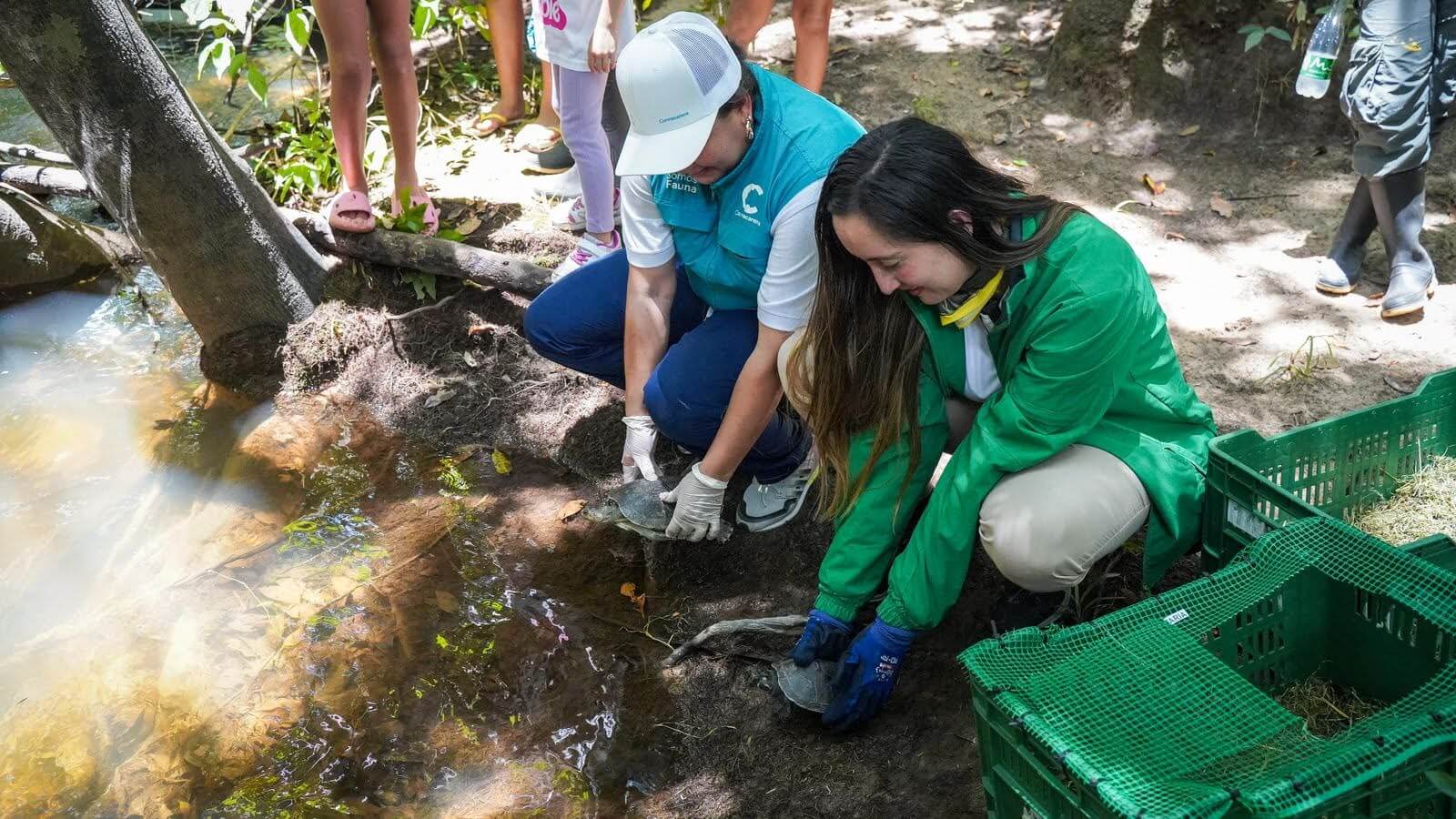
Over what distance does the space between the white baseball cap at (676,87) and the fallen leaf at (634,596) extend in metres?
1.03

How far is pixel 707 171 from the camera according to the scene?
7.79 ft

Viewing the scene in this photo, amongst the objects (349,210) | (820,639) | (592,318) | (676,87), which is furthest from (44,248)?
(820,639)

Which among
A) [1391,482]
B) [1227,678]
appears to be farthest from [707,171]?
[1391,482]

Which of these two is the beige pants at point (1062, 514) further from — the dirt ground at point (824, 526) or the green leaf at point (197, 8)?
the green leaf at point (197, 8)

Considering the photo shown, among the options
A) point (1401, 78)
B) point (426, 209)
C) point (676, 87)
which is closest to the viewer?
point (676, 87)

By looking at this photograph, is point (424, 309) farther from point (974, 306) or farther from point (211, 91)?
point (211, 91)

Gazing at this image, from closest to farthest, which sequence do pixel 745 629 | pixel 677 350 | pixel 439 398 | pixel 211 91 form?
pixel 745 629
pixel 677 350
pixel 439 398
pixel 211 91

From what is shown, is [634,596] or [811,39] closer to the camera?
[634,596]

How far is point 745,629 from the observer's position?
8.41 feet

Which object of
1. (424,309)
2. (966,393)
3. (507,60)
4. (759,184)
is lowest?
(424,309)

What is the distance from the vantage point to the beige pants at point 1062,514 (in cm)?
209

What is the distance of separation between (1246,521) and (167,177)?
116 inches

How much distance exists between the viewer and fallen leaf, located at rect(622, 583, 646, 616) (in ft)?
8.96

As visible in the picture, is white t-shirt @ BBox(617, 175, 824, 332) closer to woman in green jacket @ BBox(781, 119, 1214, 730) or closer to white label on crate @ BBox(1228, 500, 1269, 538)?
woman in green jacket @ BBox(781, 119, 1214, 730)
